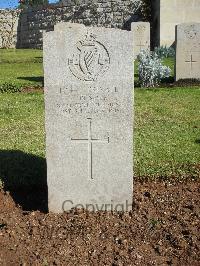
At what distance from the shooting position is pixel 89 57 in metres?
3.58

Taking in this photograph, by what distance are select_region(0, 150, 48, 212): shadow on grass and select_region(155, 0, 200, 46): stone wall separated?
665 inches

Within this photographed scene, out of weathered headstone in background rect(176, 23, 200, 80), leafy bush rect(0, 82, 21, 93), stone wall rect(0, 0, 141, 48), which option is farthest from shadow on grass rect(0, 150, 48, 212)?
stone wall rect(0, 0, 141, 48)

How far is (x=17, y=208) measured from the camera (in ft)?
13.2

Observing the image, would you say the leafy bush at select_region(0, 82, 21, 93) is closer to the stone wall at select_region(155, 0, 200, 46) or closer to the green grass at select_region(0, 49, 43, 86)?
the green grass at select_region(0, 49, 43, 86)

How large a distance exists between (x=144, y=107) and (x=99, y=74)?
481 cm

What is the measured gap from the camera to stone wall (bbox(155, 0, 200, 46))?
20.5 meters

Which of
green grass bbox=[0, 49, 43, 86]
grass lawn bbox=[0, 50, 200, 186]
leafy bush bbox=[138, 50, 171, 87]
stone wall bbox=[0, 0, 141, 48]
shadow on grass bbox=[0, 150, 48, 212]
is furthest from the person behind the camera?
stone wall bbox=[0, 0, 141, 48]

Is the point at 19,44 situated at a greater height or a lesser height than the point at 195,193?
greater

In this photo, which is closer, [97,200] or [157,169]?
[97,200]

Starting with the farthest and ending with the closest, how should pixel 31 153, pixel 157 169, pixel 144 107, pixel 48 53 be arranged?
pixel 144 107, pixel 31 153, pixel 157 169, pixel 48 53

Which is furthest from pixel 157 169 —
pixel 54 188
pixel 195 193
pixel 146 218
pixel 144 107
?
pixel 144 107

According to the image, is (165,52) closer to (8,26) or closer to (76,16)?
(76,16)

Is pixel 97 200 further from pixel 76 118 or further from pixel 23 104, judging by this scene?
pixel 23 104
